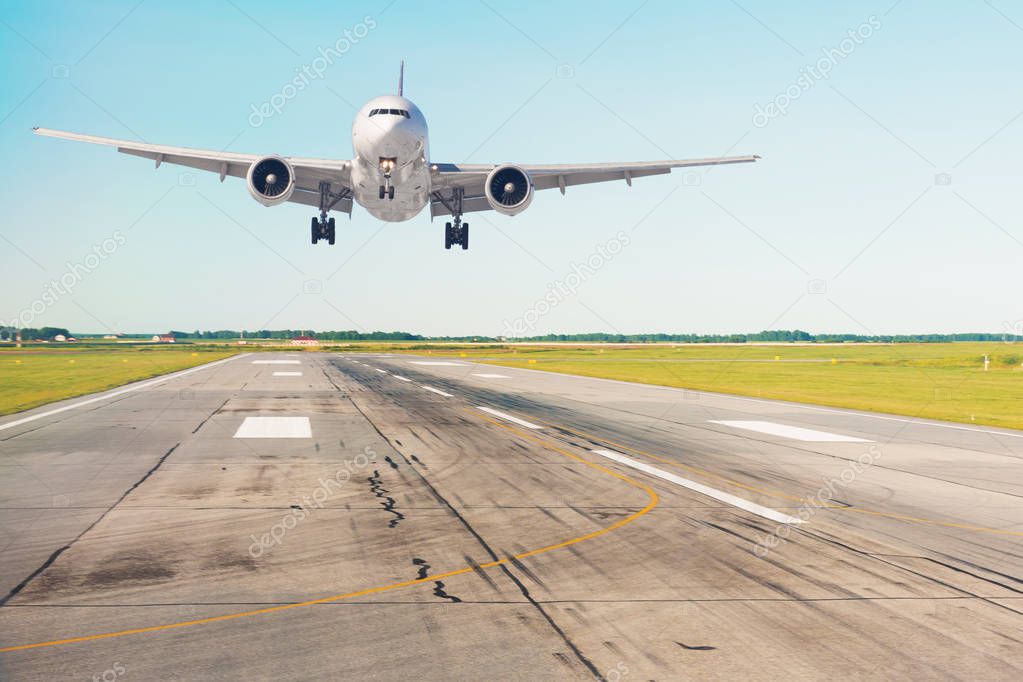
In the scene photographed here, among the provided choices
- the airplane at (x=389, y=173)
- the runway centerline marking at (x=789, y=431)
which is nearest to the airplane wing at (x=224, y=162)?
the airplane at (x=389, y=173)

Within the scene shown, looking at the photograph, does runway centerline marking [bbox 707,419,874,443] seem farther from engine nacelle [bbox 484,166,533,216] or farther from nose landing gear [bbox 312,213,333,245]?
nose landing gear [bbox 312,213,333,245]

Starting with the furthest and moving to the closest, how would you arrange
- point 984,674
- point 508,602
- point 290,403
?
point 290,403
point 508,602
point 984,674

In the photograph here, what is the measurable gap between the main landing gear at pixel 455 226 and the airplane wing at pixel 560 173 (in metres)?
0.14

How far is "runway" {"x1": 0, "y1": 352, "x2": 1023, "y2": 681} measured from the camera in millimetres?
4188

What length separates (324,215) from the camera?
29672mm

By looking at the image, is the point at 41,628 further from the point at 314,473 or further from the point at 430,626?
the point at 314,473

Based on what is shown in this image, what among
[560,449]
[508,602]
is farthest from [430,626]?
[560,449]

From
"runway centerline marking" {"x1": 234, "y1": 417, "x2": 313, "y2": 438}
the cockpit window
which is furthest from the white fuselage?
"runway centerline marking" {"x1": 234, "y1": 417, "x2": 313, "y2": 438}

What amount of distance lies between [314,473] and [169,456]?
9.73 ft

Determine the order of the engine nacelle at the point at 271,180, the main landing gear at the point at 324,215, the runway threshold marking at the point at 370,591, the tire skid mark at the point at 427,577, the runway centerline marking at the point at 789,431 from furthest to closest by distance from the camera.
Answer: the main landing gear at the point at 324,215 → the engine nacelle at the point at 271,180 → the runway centerline marking at the point at 789,431 → the tire skid mark at the point at 427,577 → the runway threshold marking at the point at 370,591

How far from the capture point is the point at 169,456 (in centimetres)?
1184

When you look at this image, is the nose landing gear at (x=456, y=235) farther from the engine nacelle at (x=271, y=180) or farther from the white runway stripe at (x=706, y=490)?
the white runway stripe at (x=706, y=490)

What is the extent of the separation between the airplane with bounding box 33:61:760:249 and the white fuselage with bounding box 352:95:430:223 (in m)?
0.03

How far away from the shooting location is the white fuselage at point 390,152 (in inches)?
871
